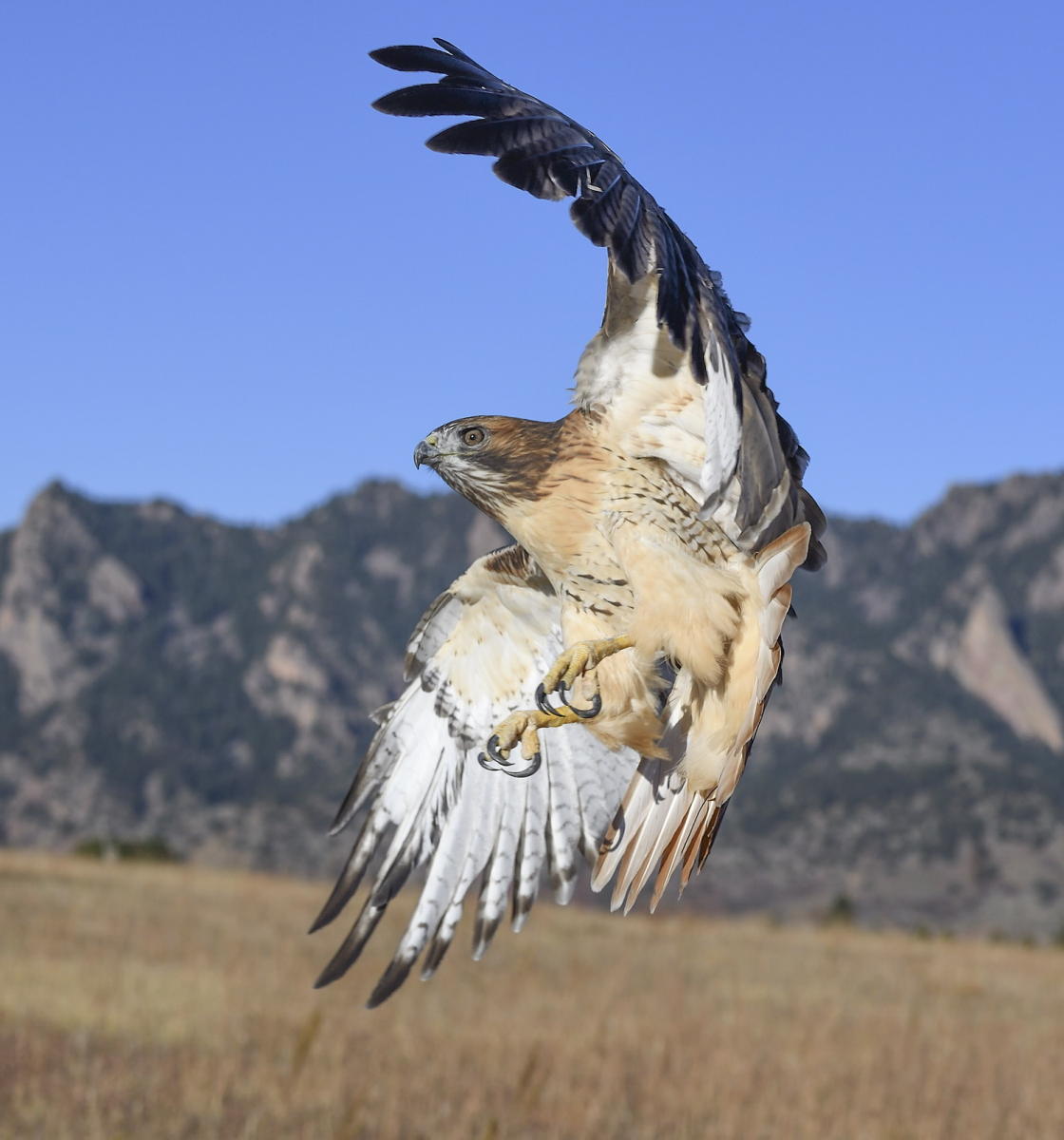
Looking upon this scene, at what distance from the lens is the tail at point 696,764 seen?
2.67 metres

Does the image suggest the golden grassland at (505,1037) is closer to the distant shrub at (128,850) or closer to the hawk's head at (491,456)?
the hawk's head at (491,456)

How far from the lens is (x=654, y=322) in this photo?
105 inches

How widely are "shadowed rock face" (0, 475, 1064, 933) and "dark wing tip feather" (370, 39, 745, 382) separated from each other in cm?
7058

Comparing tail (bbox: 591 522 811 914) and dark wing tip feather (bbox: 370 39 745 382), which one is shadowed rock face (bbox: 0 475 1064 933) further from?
dark wing tip feather (bbox: 370 39 745 382)

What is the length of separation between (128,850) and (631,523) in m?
37.0

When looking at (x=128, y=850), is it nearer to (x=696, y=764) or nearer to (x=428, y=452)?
(x=428, y=452)

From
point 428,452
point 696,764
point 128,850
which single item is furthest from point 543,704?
point 128,850

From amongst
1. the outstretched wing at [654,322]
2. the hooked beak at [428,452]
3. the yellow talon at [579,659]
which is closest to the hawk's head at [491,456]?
the hooked beak at [428,452]

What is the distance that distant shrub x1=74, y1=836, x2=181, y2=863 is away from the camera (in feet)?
117

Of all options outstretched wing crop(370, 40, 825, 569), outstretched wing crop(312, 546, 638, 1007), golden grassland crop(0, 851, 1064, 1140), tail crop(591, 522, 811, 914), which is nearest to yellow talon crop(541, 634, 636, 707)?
tail crop(591, 522, 811, 914)

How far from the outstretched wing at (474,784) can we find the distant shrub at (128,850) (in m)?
33.1

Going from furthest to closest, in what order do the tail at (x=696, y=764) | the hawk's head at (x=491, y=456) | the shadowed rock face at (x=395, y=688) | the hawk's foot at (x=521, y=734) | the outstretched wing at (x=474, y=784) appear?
the shadowed rock face at (x=395, y=688) → the outstretched wing at (x=474, y=784) → the hawk's head at (x=491, y=456) → the hawk's foot at (x=521, y=734) → the tail at (x=696, y=764)

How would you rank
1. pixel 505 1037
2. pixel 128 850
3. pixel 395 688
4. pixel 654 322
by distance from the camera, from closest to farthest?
1. pixel 654 322
2. pixel 505 1037
3. pixel 128 850
4. pixel 395 688

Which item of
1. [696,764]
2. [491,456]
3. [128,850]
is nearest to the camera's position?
[696,764]
